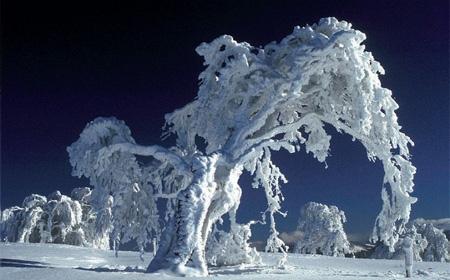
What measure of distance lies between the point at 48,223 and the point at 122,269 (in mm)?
22252

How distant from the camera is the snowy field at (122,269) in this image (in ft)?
33.0

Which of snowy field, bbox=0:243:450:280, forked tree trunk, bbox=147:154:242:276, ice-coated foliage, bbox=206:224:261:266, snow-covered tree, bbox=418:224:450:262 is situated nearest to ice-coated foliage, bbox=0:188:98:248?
snowy field, bbox=0:243:450:280

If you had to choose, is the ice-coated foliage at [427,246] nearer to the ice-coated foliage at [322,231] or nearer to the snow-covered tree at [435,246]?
the snow-covered tree at [435,246]

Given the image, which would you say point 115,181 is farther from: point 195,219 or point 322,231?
point 322,231

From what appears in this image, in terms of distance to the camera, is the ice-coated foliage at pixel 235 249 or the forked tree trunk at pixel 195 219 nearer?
the forked tree trunk at pixel 195 219

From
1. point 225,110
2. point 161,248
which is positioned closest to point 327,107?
point 225,110

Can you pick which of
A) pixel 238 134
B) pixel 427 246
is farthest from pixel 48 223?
pixel 427 246

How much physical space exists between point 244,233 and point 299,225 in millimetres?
24706

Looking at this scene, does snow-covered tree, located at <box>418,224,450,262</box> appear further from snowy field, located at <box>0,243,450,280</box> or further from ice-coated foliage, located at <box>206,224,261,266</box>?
Result: ice-coated foliage, located at <box>206,224,261,266</box>

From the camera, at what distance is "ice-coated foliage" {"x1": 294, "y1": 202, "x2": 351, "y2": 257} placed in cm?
3816

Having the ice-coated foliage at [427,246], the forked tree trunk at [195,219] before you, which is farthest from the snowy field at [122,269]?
the ice-coated foliage at [427,246]

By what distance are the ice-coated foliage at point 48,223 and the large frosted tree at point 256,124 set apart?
2117cm

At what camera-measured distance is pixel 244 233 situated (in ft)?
55.8

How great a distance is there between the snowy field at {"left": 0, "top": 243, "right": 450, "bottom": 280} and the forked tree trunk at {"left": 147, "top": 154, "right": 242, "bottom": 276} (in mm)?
685
